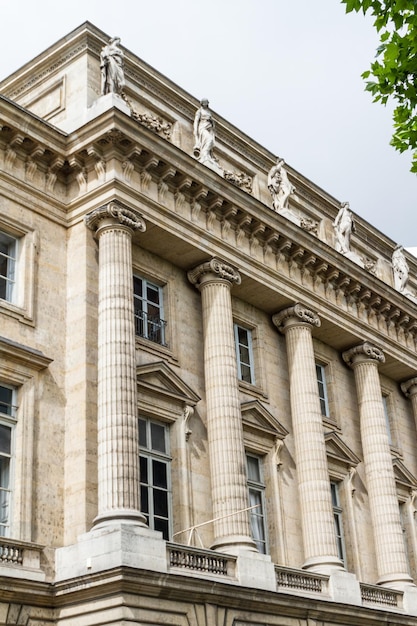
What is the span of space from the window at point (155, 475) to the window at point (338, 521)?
7.26 meters

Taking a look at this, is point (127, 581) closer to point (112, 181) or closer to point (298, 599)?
point (298, 599)

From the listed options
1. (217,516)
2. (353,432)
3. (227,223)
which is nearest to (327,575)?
(217,516)

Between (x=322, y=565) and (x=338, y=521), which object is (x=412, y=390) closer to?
(x=338, y=521)

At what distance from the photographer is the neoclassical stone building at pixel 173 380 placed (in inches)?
824

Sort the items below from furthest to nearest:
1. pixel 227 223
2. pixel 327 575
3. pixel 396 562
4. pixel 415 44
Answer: pixel 396 562 → pixel 227 223 → pixel 327 575 → pixel 415 44

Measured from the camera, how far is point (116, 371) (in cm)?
2198

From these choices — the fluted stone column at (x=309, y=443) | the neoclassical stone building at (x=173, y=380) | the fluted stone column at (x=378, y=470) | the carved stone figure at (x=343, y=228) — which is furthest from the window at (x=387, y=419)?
the fluted stone column at (x=309, y=443)

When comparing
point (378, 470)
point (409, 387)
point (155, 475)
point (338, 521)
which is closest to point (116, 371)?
point (155, 475)

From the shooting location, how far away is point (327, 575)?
26000 mm

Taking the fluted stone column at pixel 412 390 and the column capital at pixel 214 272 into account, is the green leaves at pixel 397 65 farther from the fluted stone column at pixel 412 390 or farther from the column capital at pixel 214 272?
the fluted stone column at pixel 412 390

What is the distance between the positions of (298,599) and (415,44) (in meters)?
14.6

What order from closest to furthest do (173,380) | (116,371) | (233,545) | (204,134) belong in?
(116,371) → (233,545) → (173,380) → (204,134)

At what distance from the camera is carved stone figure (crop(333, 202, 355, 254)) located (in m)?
34.0

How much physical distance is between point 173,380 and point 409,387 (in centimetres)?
1393
